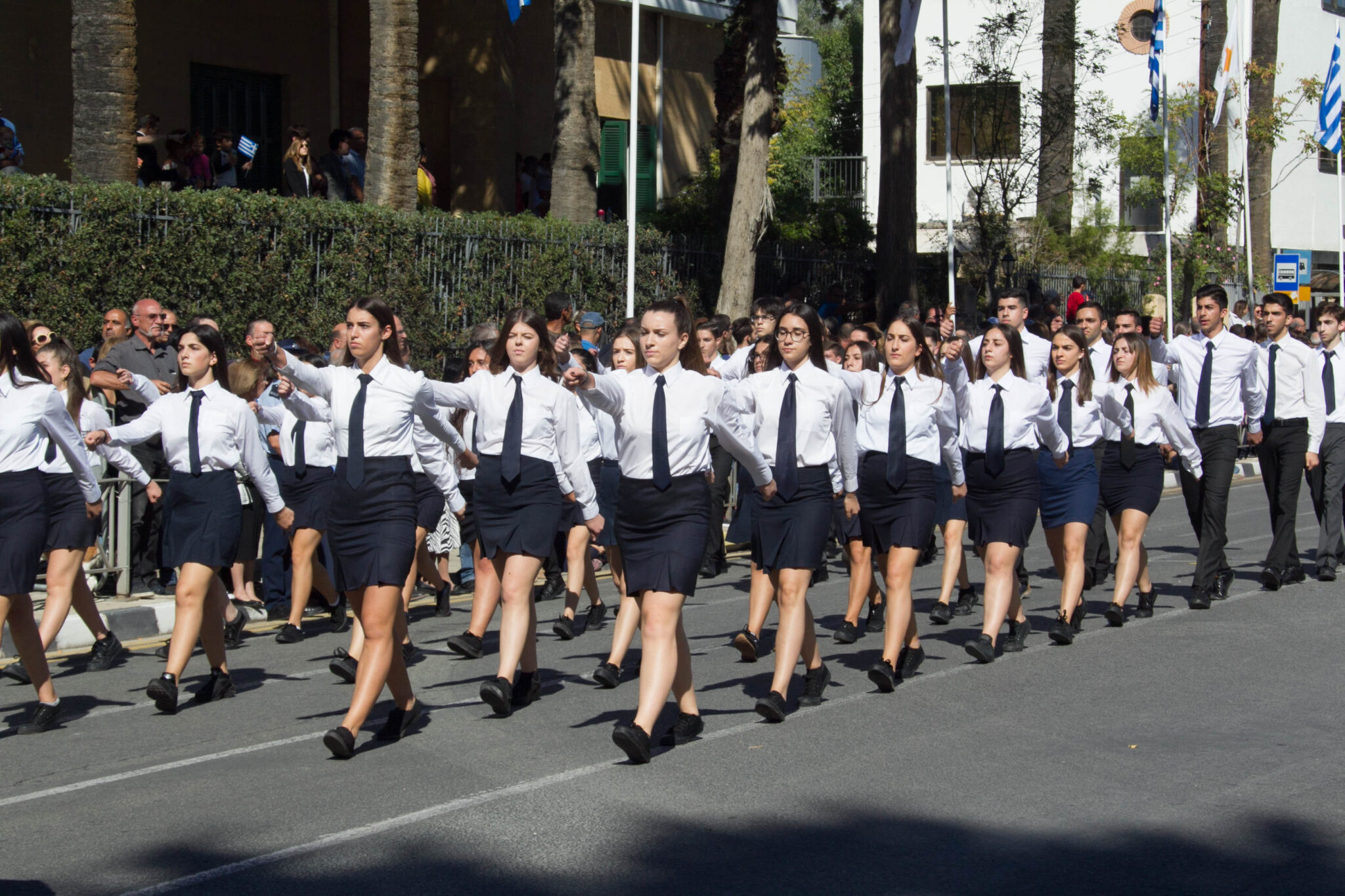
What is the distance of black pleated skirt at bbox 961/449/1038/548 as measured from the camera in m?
8.57

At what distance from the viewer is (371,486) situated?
673 cm

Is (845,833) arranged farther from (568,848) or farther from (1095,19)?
(1095,19)

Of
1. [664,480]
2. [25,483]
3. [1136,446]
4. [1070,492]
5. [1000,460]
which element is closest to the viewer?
[664,480]

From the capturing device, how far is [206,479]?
7.98m

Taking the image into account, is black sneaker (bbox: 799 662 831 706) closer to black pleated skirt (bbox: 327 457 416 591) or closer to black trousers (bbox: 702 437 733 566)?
black pleated skirt (bbox: 327 457 416 591)

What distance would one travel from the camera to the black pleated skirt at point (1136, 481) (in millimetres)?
10008

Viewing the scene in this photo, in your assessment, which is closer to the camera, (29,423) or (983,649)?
(29,423)

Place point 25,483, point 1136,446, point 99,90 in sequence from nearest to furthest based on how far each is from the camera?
point 25,483 → point 1136,446 → point 99,90

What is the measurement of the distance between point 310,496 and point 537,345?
3110 mm

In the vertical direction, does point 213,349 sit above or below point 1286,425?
above

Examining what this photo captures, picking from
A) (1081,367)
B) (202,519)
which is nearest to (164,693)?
(202,519)

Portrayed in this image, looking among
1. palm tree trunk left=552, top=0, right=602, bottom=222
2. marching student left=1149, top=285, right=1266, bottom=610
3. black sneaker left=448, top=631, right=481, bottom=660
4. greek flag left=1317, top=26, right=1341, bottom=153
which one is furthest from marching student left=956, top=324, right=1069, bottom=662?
greek flag left=1317, top=26, right=1341, bottom=153

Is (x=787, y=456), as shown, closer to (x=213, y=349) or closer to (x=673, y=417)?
(x=673, y=417)

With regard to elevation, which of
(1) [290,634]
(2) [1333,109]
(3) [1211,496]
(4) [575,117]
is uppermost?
(2) [1333,109]
